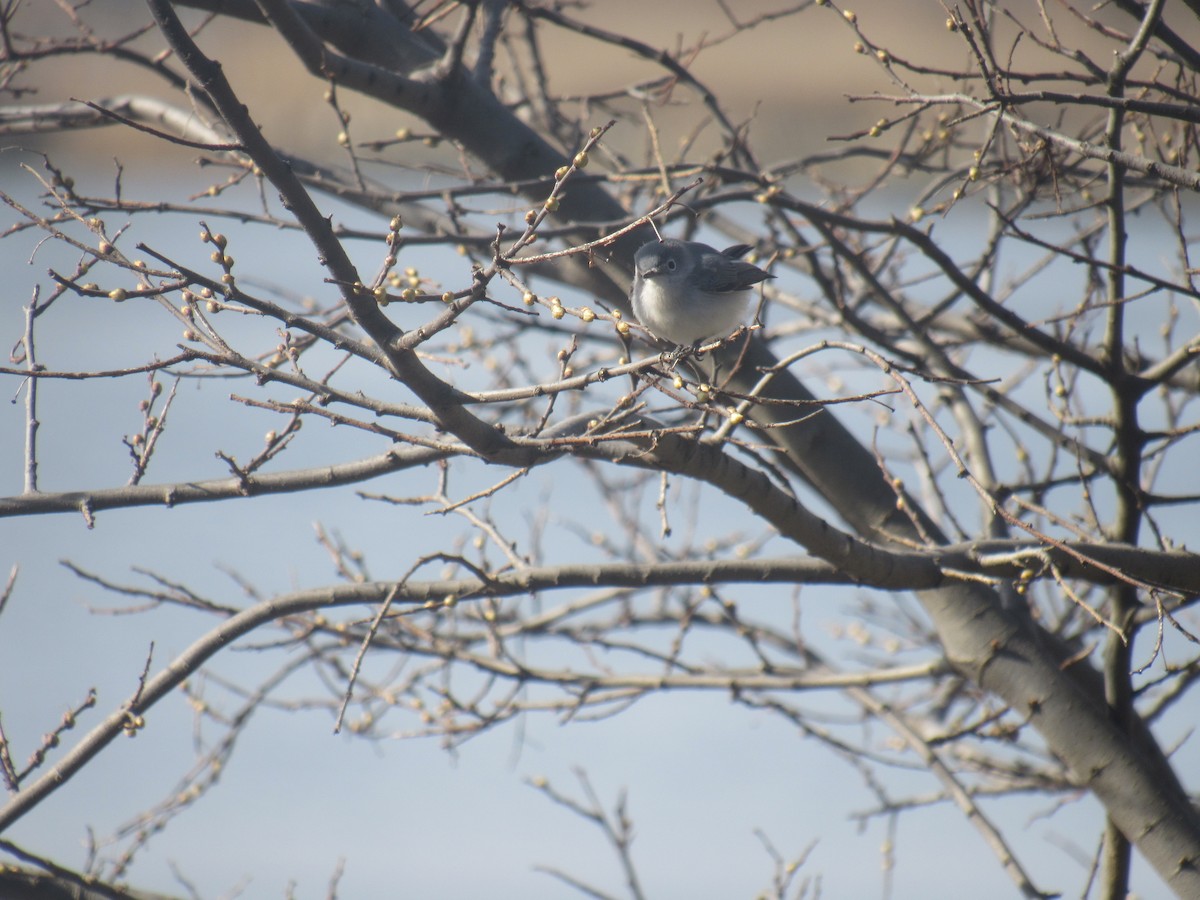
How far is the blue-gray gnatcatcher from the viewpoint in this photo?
3127mm

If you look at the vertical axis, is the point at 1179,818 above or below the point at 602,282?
below

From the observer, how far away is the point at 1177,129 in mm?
3195

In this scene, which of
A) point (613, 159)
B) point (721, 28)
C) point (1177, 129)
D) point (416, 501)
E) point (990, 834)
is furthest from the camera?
point (721, 28)

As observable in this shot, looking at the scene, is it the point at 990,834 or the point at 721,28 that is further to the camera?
the point at 721,28

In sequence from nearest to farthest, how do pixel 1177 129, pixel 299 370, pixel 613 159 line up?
pixel 299 370, pixel 1177 129, pixel 613 159

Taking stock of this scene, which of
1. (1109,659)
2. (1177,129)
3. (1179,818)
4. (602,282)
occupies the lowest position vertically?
(1179,818)

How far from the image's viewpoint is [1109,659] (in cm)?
280

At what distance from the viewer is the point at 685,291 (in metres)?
3.15

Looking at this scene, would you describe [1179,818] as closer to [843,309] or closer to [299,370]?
[843,309]

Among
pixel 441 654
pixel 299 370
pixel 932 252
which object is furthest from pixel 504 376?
pixel 299 370

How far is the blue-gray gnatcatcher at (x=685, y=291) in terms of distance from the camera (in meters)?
3.13

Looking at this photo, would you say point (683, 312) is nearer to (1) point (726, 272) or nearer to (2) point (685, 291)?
(2) point (685, 291)

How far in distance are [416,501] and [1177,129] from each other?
8.87ft

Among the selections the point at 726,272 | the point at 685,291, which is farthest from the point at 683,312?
the point at 726,272
